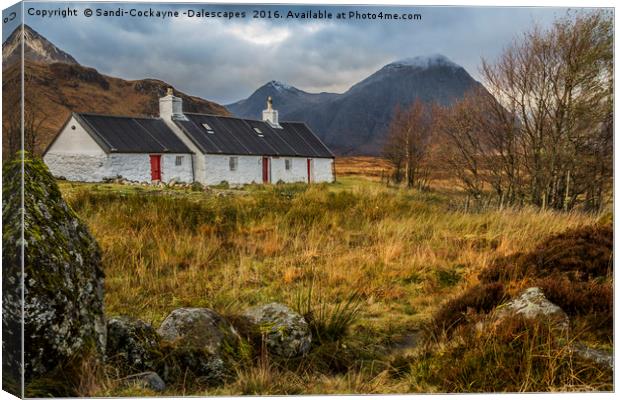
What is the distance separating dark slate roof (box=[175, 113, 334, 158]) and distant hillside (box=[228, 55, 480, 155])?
0.14 meters

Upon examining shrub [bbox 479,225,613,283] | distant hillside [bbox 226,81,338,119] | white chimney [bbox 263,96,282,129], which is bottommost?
shrub [bbox 479,225,613,283]

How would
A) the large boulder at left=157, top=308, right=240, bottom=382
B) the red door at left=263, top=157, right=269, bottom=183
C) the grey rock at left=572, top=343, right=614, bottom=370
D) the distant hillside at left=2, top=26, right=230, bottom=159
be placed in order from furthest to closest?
the red door at left=263, top=157, right=269, bottom=183 < the grey rock at left=572, top=343, right=614, bottom=370 < the distant hillside at left=2, top=26, right=230, bottom=159 < the large boulder at left=157, top=308, right=240, bottom=382

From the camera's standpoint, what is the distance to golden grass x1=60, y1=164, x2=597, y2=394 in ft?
22.5

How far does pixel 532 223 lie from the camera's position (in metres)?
7.63

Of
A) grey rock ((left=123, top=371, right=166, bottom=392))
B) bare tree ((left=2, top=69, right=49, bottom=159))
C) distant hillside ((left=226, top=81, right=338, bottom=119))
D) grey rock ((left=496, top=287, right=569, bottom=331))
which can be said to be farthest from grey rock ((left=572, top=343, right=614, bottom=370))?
bare tree ((left=2, top=69, right=49, bottom=159))

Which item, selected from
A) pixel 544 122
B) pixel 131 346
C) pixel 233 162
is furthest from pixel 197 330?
pixel 544 122

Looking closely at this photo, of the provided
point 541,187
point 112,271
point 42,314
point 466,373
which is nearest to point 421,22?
point 541,187

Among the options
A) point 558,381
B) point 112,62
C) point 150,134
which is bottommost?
point 558,381

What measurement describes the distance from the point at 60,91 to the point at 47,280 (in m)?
2.28

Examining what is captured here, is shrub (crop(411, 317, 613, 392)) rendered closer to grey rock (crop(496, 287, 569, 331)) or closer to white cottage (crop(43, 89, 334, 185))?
grey rock (crop(496, 287, 569, 331))

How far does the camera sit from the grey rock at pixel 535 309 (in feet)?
21.6

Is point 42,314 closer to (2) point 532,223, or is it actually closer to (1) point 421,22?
(1) point 421,22

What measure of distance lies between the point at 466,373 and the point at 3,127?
177 inches

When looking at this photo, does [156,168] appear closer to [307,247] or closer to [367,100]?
[307,247]
